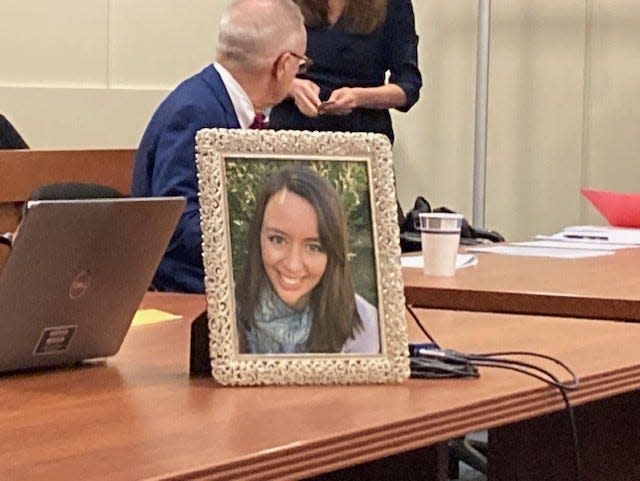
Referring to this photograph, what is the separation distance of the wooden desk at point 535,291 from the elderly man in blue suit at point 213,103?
43cm

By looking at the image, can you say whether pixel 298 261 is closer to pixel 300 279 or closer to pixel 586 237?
pixel 300 279

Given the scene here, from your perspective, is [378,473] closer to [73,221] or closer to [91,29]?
[73,221]

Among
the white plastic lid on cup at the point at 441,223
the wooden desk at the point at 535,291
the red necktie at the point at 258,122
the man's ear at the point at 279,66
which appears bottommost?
the wooden desk at the point at 535,291

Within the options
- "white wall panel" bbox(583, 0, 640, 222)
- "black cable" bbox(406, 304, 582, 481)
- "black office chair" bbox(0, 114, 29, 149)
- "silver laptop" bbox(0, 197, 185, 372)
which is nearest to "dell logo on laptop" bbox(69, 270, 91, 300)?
"silver laptop" bbox(0, 197, 185, 372)

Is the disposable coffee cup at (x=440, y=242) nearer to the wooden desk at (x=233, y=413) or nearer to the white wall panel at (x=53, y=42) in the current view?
the wooden desk at (x=233, y=413)

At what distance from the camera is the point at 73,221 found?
1232 millimetres

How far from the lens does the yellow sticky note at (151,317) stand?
167 cm

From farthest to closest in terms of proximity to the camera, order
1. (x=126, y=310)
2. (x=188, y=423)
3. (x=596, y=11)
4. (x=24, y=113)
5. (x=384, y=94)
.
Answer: (x=596, y=11) → (x=24, y=113) → (x=384, y=94) → (x=126, y=310) → (x=188, y=423)

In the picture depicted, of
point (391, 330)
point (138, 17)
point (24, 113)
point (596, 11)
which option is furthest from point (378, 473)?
point (596, 11)

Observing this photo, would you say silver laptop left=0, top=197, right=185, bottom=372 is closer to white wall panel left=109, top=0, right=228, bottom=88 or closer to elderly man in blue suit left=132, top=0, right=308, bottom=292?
elderly man in blue suit left=132, top=0, right=308, bottom=292

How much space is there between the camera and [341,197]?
51.4 inches

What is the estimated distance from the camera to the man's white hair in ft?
8.87

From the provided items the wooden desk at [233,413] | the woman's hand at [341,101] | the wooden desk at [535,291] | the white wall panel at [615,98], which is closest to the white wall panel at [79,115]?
the woman's hand at [341,101]

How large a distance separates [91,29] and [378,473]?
9.76 ft
